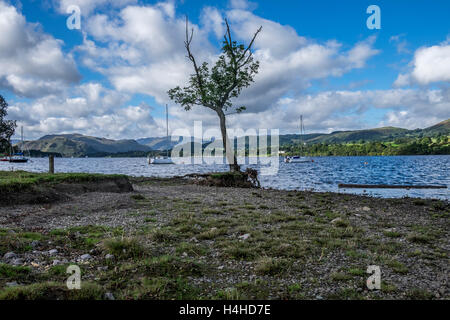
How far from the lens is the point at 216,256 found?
7.55m

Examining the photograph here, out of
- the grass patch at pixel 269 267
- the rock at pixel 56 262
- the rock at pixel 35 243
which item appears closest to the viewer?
the grass patch at pixel 269 267

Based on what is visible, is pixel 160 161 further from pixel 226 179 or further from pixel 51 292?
pixel 51 292

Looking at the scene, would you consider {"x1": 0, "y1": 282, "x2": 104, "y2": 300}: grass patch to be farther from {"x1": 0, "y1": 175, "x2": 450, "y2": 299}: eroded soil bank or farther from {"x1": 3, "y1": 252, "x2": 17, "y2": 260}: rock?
{"x1": 3, "y1": 252, "x2": 17, "y2": 260}: rock

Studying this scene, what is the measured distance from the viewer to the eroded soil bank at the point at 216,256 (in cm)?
534

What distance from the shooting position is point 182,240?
9.02m

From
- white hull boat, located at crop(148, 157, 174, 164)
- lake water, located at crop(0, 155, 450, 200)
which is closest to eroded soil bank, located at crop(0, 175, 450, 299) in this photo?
lake water, located at crop(0, 155, 450, 200)

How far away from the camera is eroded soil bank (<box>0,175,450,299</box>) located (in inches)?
210

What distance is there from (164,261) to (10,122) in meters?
51.6

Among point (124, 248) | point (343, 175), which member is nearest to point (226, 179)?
point (124, 248)

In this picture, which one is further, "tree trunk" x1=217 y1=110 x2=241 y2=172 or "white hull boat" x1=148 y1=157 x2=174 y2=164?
"white hull boat" x1=148 y1=157 x2=174 y2=164

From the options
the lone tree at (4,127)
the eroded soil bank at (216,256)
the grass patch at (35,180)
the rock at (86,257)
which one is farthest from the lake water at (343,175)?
the rock at (86,257)

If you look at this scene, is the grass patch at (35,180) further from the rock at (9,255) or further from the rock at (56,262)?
the rock at (56,262)
